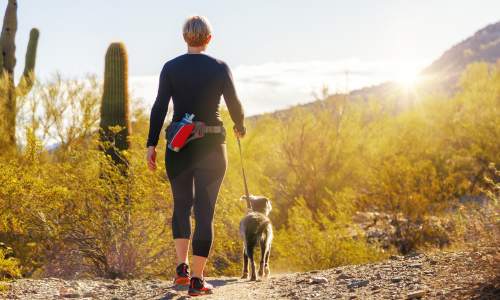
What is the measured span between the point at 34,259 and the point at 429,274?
7.69 m

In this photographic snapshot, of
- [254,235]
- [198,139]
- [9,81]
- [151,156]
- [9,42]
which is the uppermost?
[9,42]

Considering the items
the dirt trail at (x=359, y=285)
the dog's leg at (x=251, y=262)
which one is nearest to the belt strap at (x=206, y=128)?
the dirt trail at (x=359, y=285)

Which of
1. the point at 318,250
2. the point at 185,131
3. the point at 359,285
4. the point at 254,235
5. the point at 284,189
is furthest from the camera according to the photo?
the point at 284,189

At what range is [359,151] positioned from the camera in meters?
22.8

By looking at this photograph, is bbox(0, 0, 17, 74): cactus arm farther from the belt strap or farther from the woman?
the belt strap

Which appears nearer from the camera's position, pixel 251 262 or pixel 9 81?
pixel 251 262

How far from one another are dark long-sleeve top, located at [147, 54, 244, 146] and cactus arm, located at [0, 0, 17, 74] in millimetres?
14992

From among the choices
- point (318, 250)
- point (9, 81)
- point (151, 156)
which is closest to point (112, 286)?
point (151, 156)

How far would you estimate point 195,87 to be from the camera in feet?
17.8

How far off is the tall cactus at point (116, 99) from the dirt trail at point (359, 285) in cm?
740

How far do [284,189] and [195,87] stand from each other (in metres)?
15.9

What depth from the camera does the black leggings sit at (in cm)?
544

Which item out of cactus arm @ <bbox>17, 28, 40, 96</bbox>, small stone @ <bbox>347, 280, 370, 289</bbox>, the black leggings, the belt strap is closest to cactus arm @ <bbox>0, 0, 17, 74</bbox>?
cactus arm @ <bbox>17, 28, 40, 96</bbox>

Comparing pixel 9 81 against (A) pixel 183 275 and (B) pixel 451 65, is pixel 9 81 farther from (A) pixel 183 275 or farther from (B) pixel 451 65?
(B) pixel 451 65
